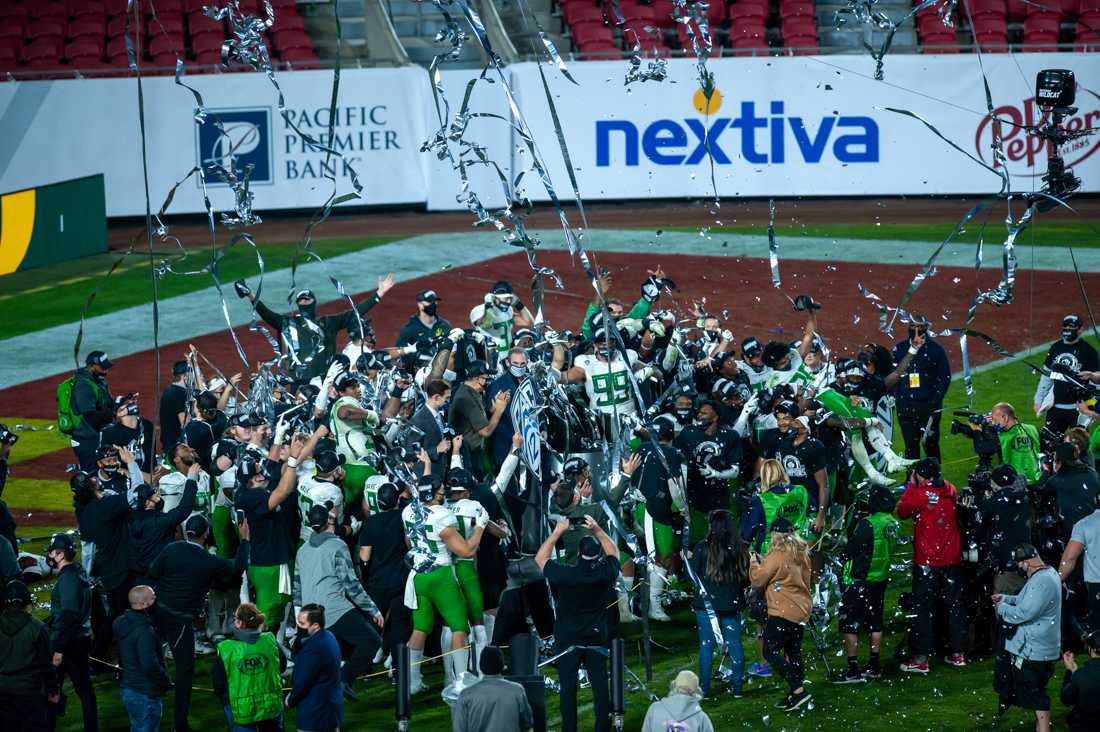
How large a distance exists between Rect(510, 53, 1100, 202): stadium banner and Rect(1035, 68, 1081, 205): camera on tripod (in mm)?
786

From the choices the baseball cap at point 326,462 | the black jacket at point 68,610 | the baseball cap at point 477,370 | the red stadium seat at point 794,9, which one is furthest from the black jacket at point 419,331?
the red stadium seat at point 794,9

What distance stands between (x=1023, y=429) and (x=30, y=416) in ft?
41.0

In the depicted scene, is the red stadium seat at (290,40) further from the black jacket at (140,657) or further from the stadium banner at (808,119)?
the black jacket at (140,657)

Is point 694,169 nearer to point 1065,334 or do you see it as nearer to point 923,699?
point 1065,334

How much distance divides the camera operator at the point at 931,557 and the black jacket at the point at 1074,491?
0.92 m

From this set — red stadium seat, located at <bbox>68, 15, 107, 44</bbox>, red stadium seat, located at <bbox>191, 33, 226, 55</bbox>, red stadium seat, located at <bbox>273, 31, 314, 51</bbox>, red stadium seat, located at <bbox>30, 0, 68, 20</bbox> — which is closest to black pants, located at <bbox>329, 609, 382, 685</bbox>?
red stadium seat, located at <bbox>191, 33, 226, 55</bbox>

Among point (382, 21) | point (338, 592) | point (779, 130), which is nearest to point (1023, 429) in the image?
point (338, 592)

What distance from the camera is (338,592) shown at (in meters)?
10.4

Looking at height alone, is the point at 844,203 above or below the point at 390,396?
above

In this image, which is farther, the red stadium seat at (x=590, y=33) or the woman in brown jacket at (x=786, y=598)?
the red stadium seat at (x=590, y=33)

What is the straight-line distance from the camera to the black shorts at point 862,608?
1061 cm

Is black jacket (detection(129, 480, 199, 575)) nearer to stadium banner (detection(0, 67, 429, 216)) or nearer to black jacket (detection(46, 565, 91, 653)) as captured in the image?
black jacket (detection(46, 565, 91, 653))

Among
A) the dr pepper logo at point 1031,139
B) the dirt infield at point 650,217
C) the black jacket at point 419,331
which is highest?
the dr pepper logo at point 1031,139

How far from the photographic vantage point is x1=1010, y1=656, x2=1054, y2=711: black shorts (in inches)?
375
